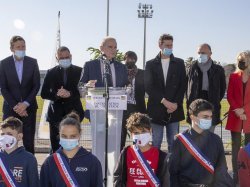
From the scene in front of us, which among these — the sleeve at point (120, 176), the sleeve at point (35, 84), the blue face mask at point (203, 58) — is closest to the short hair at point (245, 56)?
the blue face mask at point (203, 58)

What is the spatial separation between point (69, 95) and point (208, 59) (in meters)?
2.36

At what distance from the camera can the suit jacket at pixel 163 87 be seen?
6918 mm

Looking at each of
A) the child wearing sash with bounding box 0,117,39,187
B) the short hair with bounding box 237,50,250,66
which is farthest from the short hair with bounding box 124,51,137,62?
the child wearing sash with bounding box 0,117,39,187

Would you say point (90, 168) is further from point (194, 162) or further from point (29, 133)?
point (29, 133)

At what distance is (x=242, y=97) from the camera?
6.98m

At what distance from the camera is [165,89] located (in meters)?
6.99

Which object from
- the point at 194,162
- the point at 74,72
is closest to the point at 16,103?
the point at 74,72

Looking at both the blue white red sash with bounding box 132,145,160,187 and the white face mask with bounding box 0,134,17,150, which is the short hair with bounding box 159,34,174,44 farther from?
the white face mask with bounding box 0,134,17,150

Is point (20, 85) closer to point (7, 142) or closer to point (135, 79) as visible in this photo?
point (135, 79)

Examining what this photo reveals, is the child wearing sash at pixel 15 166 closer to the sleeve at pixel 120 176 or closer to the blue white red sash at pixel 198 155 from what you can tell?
the sleeve at pixel 120 176

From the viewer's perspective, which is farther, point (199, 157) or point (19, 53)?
point (19, 53)

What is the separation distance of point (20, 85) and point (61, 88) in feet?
Answer: 2.23

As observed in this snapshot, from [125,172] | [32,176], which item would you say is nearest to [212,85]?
[125,172]

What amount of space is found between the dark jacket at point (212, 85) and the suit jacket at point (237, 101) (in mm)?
180
